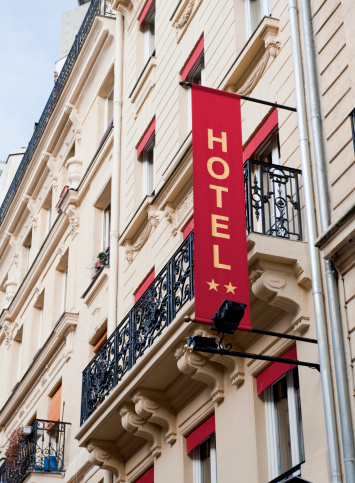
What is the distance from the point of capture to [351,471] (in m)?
8.63

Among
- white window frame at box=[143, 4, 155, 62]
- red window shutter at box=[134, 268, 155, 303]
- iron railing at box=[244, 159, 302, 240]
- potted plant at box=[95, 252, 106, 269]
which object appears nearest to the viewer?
iron railing at box=[244, 159, 302, 240]

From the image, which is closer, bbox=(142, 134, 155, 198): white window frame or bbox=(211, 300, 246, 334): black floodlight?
bbox=(211, 300, 246, 334): black floodlight

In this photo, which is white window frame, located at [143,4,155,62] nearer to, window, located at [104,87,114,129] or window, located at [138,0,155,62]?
window, located at [138,0,155,62]

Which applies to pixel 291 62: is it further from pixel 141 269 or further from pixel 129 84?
pixel 129 84

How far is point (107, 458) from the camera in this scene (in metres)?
15.3

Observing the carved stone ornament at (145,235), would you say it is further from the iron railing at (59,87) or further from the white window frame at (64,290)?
the iron railing at (59,87)

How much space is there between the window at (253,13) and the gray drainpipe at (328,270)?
269cm

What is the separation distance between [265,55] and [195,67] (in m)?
3.38

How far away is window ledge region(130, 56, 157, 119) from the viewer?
1842 cm

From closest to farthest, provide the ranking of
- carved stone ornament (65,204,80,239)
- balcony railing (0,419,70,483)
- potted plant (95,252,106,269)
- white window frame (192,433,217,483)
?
1. white window frame (192,433,217,483)
2. balcony railing (0,419,70,483)
3. potted plant (95,252,106,269)
4. carved stone ornament (65,204,80,239)

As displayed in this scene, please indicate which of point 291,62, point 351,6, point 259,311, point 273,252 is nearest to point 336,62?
point 351,6

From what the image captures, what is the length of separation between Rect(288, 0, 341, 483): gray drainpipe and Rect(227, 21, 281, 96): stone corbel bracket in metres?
0.91

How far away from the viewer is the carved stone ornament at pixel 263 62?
13.0m

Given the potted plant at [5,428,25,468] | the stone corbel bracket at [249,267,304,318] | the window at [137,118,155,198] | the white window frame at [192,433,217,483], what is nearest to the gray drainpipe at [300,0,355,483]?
the stone corbel bracket at [249,267,304,318]
